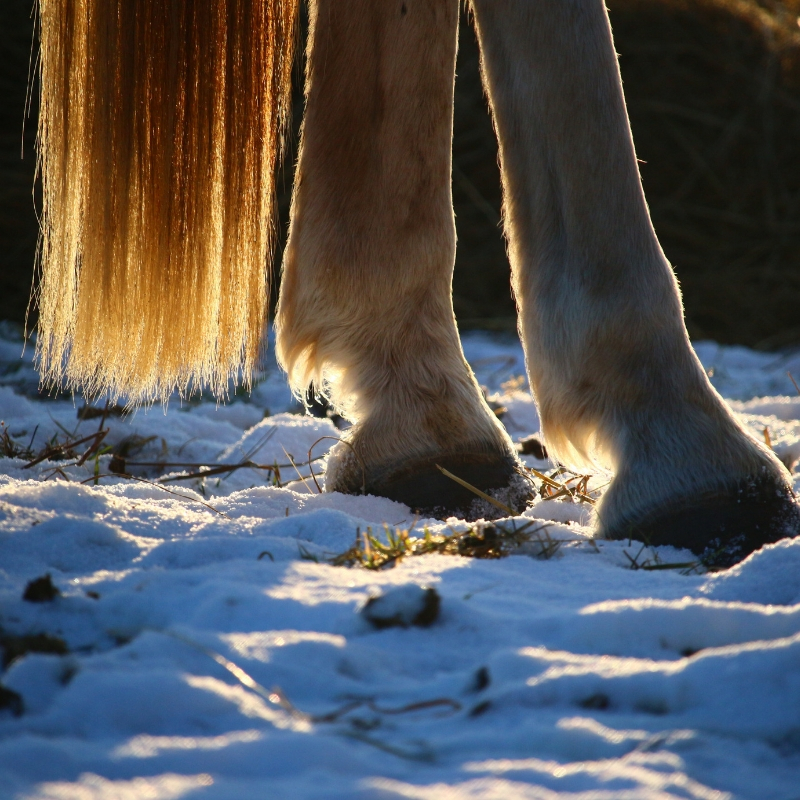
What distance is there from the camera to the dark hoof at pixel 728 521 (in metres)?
0.97

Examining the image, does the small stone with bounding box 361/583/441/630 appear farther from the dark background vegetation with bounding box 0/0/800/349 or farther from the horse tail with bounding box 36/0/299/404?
the dark background vegetation with bounding box 0/0/800/349

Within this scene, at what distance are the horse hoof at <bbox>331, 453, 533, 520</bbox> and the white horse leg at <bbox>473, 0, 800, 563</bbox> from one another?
0.15m

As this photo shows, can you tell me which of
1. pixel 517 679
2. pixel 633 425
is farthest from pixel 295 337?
pixel 517 679

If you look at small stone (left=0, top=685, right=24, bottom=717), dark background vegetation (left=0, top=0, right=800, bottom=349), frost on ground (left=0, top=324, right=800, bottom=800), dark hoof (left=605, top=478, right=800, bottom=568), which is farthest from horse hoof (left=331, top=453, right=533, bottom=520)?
dark background vegetation (left=0, top=0, right=800, bottom=349)

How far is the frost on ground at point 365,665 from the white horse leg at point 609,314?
0.08 m

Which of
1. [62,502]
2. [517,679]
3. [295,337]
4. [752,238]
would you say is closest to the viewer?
[517,679]

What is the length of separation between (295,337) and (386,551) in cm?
55

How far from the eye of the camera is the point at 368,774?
53 centimetres

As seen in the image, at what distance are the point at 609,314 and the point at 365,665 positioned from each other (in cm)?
59

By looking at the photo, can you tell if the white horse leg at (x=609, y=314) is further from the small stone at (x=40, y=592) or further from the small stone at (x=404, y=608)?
the small stone at (x=40, y=592)

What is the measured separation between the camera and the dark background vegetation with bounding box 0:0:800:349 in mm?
3904

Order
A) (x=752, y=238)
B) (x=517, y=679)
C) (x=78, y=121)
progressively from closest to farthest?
(x=517, y=679)
(x=78, y=121)
(x=752, y=238)

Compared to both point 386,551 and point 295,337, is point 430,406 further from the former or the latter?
point 386,551

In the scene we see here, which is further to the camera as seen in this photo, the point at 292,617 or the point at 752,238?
the point at 752,238
